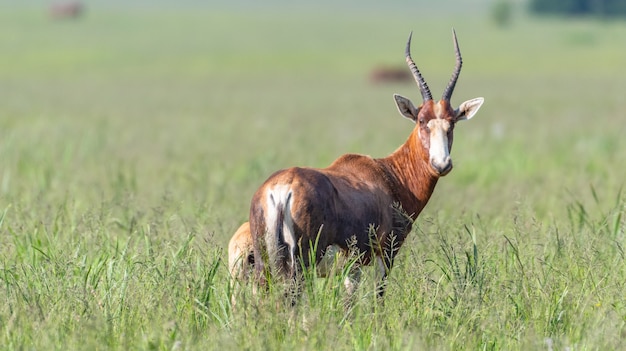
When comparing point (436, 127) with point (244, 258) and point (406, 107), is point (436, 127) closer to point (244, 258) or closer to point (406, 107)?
point (406, 107)

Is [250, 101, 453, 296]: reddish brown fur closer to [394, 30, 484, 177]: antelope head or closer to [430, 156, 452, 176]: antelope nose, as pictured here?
[394, 30, 484, 177]: antelope head

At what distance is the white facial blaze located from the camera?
6836 millimetres

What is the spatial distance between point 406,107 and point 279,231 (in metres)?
1.89

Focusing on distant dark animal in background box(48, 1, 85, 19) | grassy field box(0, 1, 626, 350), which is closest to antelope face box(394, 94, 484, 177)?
grassy field box(0, 1, 626, 350)

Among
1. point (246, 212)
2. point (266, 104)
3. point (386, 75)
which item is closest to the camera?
point (246, 212)

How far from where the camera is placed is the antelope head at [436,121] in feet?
22.6

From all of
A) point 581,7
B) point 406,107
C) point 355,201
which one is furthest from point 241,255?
point 581,7

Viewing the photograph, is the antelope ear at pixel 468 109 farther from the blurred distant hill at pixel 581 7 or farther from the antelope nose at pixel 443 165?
the blurred distant hill at pixel 581 7

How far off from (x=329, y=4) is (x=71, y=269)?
14066 cm

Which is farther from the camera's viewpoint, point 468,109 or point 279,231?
point 468,109

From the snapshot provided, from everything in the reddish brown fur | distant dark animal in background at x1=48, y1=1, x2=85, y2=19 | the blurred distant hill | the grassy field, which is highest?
the reddish brown fur

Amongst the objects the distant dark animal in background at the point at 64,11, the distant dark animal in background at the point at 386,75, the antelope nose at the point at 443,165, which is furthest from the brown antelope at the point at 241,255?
the distant dark animal in background at the point at 64,11

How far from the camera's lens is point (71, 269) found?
20.5ft

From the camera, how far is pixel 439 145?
22.7 feet
